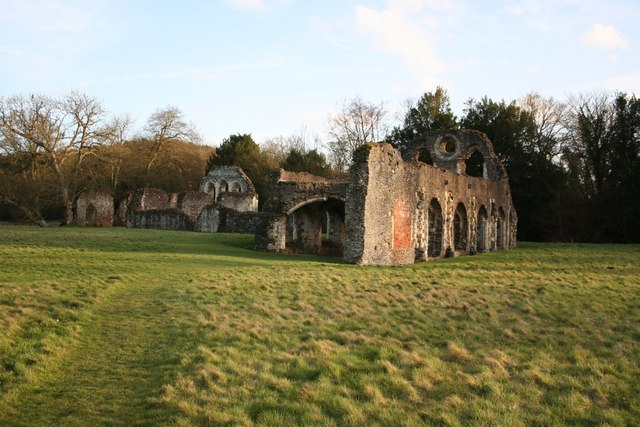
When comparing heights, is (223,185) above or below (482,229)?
above

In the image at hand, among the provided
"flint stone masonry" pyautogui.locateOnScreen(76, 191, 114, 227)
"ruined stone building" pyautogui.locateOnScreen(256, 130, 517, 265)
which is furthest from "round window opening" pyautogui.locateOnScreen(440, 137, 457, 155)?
"flint stone masonry" pyautogui.locateOnScreen(76, 191, 114, 227)

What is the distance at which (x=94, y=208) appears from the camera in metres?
37.2

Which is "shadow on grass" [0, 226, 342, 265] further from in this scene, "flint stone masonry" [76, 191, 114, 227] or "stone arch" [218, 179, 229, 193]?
"stone arch" [218, 179, 229, 193]

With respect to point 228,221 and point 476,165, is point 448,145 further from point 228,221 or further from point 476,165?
point 228,221

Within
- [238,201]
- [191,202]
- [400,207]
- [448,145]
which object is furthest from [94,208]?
[400,207]

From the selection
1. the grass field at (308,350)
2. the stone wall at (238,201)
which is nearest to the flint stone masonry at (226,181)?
the stone wall at (238,201)

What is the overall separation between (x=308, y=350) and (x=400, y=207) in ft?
46.2

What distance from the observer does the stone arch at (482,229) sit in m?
31.8

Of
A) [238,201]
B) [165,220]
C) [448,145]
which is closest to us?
[165,220]

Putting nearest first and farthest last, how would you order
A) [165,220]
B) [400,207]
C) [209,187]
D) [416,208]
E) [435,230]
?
[400,207]
[416,208]
[435,230]
[165,220]
[209,187]

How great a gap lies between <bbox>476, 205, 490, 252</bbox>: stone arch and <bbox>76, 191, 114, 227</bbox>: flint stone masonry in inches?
875

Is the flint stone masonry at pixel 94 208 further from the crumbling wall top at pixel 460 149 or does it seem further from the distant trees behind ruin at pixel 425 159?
the crumbling wall top at pixel 460 149

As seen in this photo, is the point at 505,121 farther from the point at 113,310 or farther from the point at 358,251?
the point at 113,310

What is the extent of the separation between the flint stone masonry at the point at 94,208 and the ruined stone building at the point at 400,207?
42.5ft
